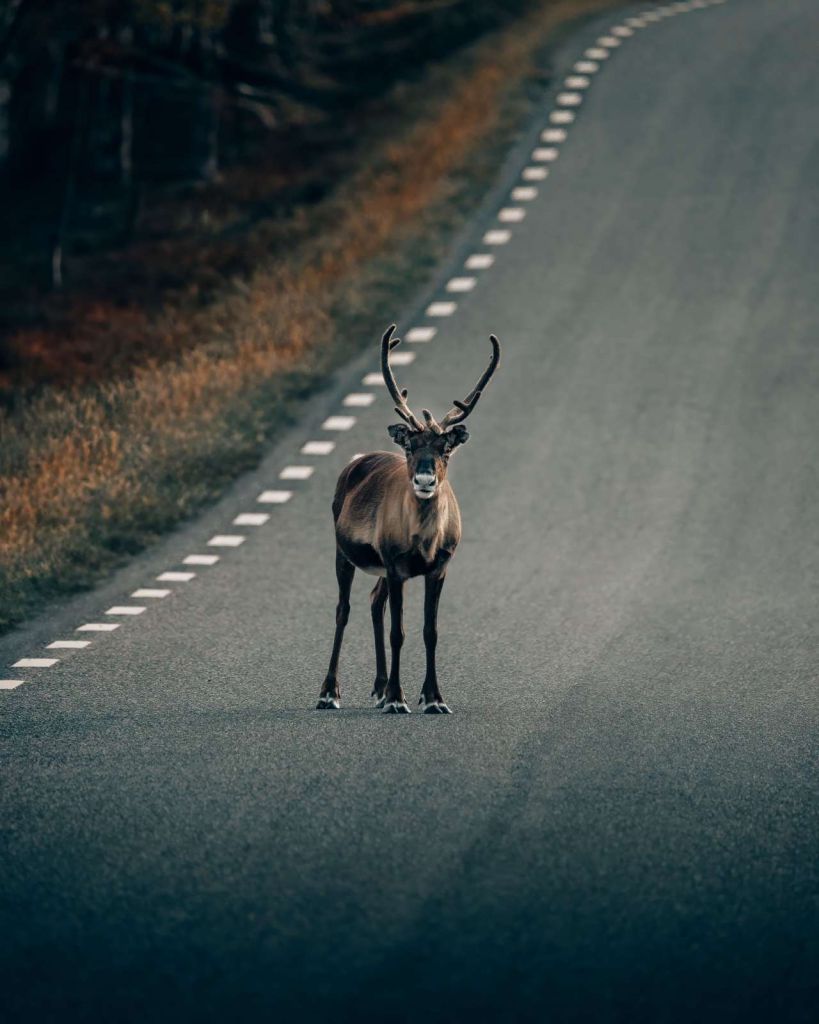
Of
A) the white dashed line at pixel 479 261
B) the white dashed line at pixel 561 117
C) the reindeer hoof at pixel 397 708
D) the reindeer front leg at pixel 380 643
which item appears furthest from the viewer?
the white dashed line at pixel 561 117

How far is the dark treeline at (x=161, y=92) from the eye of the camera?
118ft

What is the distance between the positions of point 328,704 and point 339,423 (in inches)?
378

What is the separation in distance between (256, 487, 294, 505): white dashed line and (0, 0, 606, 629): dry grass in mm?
476

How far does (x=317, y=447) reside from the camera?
67.8ft

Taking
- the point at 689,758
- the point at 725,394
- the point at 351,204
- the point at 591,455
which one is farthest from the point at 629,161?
the point at 689,758

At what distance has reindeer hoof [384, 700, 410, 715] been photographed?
11.7m

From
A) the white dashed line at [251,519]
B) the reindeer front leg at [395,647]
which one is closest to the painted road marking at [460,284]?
the white dashed line at [251,519]

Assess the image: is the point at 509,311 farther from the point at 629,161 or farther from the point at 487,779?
the point at 487,779

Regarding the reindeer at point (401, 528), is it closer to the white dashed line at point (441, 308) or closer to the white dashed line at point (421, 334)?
the white dashed line at point (421, 334)

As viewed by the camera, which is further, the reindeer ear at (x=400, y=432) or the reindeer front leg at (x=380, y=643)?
the reindeer front leg at (x=380, y=643)

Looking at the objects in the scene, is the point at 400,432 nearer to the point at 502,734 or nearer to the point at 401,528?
the point at 401,528

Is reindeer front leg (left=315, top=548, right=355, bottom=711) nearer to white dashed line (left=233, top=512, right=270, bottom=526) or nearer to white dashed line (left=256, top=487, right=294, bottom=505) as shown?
white dashed line (left=233, top=512, right=270, bottom=526)

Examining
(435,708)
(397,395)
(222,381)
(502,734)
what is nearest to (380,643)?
(435,708)

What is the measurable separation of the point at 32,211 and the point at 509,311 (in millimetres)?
15948
